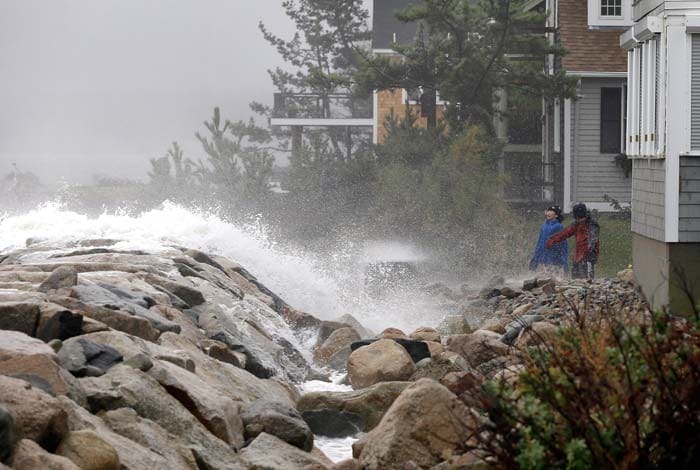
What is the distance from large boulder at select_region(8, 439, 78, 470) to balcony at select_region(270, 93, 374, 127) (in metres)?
37.3

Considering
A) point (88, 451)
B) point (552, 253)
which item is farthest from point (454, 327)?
point (88, 451)

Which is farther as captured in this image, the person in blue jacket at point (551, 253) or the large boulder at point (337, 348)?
the person in blue jacket at point (551, 253)

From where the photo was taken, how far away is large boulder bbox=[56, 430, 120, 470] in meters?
7.26

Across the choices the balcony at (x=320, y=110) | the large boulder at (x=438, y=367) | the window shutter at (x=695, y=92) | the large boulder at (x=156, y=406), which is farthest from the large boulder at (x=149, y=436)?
the balcony at (x=320, y=110)

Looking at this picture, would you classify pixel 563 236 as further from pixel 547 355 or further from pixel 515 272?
pixel 547 355

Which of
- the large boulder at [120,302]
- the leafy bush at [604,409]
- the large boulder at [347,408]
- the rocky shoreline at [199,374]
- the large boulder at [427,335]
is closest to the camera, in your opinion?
the leafy bush at [604,409]

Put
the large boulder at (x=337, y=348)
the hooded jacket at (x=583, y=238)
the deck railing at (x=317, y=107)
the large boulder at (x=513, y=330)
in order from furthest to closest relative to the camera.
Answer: the deck railing at (x=317, y=107) → the hooded jacket at (x=583, y=238) → the large boulder at (x=337, y=348) → the large boulder at (x=513, y=330)

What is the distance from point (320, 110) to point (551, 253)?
82.3 ft

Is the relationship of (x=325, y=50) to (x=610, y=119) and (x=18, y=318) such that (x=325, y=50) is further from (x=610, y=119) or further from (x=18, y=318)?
(x=18, y=318)

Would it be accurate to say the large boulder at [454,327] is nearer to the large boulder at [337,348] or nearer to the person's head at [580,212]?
the large boulder at [337,348]

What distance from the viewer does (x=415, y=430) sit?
336 inches

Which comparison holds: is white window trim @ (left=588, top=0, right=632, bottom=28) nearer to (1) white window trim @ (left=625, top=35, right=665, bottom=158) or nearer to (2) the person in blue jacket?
(2) the person in blue jacket

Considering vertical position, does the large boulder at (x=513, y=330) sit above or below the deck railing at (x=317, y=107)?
below

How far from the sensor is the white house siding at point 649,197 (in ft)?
56.9
